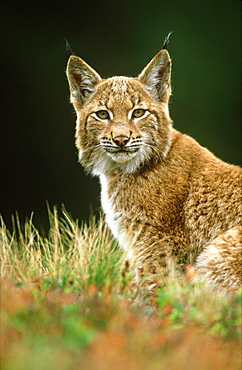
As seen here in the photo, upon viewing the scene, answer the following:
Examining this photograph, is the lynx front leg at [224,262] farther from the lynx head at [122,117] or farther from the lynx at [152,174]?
the lynx head at [122,117]

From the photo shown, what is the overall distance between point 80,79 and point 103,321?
2911 mm

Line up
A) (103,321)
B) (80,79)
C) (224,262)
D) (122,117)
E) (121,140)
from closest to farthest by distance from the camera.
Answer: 1. (103,321)
2. (224,262)
3. (121,140)
4. (122,117)
5. (80,79)

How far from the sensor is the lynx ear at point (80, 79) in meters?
5.16

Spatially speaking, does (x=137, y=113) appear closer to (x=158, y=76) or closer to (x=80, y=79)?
(x=158, y=76)

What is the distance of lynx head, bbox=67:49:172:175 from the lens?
4.83m

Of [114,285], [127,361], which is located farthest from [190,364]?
[114,285]

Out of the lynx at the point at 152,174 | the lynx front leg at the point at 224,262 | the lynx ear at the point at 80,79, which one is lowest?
the lynx front leg at the point at 224,262

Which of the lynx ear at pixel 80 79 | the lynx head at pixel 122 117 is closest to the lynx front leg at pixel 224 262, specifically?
the lynx head at pixel 122 117

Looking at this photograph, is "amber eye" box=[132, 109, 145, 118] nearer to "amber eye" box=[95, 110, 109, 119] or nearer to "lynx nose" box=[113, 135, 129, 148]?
"amber eye" box=[95, 110, 109, 119]

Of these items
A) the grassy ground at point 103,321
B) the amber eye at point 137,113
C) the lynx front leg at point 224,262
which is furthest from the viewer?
the amber eye at point 137,113

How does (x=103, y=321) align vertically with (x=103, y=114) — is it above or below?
below

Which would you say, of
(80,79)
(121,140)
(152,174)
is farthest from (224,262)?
(80,79)

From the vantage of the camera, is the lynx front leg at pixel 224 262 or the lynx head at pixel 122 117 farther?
the lynx head at pixel 122 117

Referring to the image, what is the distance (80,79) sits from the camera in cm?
526
